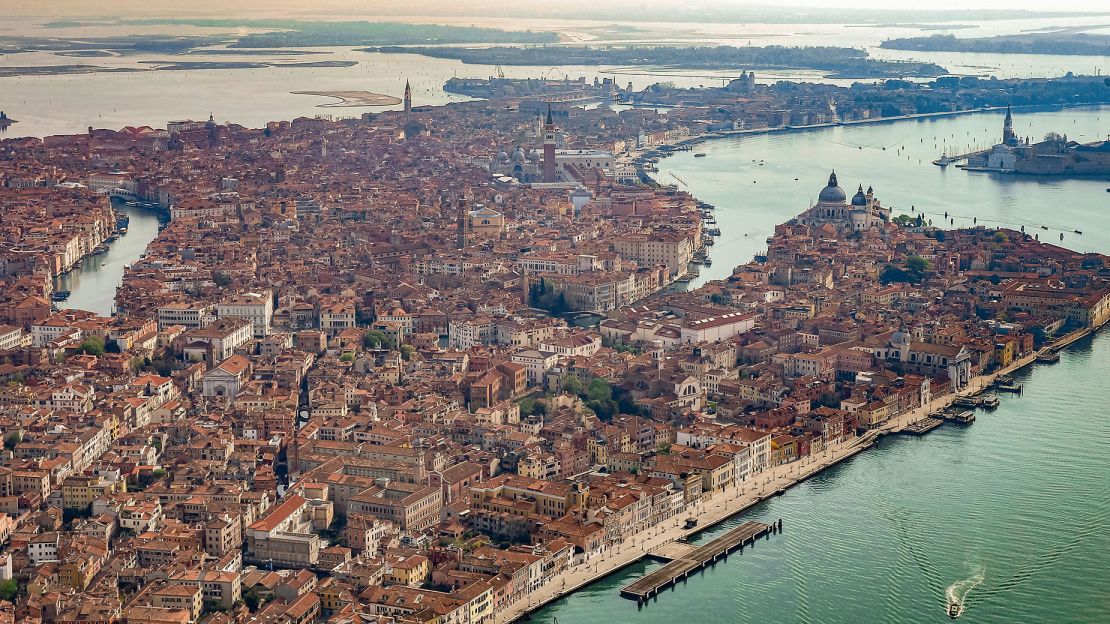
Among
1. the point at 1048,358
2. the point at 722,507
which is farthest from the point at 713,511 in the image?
the point at 1048,358

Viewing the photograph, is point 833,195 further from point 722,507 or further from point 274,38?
point 274,38

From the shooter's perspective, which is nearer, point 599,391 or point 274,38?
Answer: point 599,391

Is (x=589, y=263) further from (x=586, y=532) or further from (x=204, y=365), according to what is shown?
(x=586, y=532)

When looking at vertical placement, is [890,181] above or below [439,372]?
below

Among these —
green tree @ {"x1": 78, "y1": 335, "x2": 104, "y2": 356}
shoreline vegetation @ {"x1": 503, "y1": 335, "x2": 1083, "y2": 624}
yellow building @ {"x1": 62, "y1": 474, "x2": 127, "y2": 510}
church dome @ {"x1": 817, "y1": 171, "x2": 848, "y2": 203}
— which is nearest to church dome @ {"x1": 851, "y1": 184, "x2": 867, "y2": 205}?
church dome @ {"x1": 817, "y1": 171, "x2": 848, "y2": 203}

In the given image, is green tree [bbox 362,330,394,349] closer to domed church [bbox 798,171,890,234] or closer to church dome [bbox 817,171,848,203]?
domed church [bbox 798,171,890,234]

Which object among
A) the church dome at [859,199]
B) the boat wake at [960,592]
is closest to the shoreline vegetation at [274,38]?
the church dome at [859,199]
